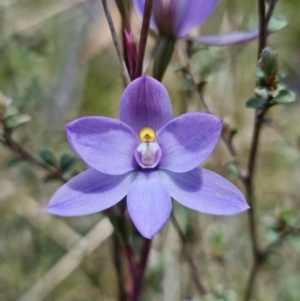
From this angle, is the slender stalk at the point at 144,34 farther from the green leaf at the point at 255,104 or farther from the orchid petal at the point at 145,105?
the green leaf at the point at 255,104

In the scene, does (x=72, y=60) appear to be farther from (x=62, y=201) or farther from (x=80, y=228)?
(x=62, y=201)

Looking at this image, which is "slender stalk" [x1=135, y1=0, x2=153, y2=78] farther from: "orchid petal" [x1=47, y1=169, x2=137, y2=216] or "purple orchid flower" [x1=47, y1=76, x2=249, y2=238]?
"orchid petal" [x1=47, y1=169, x2=137, y2=216]

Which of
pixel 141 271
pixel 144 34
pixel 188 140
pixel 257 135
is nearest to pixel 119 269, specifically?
pixel 141 271

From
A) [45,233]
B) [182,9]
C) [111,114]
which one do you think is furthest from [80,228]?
[182,9]

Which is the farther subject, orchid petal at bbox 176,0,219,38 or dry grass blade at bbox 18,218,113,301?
dry grass blade at bbox 18,218,113,301

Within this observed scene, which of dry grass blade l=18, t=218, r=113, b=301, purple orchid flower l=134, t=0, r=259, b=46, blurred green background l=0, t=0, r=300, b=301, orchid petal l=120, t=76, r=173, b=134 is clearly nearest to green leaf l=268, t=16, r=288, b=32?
purple orchid flower l=134, t=0, r=259, b=46

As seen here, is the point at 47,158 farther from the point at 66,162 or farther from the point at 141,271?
the point at 141,271

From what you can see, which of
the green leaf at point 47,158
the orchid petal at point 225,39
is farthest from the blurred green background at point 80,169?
the green leaf at point 47,158
